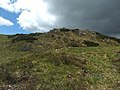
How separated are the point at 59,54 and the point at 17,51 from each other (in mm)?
25018

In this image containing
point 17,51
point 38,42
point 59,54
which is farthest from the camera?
point 38,42

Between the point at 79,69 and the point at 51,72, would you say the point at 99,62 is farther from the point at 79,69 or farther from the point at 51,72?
the point at 51,72

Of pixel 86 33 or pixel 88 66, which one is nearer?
pixel 88 66

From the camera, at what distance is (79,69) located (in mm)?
25469

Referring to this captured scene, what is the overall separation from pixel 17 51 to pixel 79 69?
27.6 meters

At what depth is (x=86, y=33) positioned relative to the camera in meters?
69.9

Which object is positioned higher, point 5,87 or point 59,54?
point 59,54

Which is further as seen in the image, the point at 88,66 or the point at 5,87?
A: the point at 88,66

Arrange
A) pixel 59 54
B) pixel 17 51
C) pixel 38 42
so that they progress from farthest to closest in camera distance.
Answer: pixel 38 42, pixel 17 51, pixel 59 54

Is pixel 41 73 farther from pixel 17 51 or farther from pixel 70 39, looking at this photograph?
pixel 70 39

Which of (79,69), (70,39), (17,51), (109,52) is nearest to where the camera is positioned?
(79,69)

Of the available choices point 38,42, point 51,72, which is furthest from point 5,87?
point 38,42

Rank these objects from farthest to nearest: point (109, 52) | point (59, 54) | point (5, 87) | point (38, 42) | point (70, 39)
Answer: point (70, 39)
point (38, 42)
point (109, 52)
point (59, 54)
point (5, 87)

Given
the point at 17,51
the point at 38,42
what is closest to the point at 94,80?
the point at 17,51
